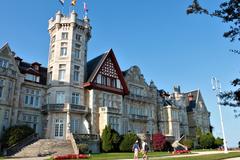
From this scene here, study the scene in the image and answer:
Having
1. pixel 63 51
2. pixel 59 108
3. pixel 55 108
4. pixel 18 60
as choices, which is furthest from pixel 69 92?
pixel 18 60

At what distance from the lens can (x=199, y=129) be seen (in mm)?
61844

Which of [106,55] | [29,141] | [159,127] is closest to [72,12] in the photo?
[106,55]

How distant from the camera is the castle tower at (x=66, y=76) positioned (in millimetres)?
36688

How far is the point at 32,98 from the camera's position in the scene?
125ft

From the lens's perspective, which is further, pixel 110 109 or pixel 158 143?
pixel 158 143

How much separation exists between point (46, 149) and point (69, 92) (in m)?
10.7

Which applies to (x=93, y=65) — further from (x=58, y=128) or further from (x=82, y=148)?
(x=82, y=148)

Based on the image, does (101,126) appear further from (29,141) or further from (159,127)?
(159,127)

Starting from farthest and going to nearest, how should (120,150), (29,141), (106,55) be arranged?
1. (106,55)
2. (120,150)
3. (29,141)

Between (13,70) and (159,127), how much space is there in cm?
3039

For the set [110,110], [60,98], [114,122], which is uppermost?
[60,98]

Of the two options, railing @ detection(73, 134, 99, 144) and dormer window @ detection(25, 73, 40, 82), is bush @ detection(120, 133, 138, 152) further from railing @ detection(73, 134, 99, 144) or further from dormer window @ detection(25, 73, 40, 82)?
dormer window @ detection(25, 73, 40, 82)

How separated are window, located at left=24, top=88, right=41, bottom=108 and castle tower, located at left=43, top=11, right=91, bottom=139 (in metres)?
1.59

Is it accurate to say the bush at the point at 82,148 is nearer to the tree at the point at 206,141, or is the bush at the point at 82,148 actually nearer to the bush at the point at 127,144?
the bush at the point at 127,144
